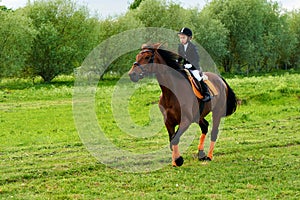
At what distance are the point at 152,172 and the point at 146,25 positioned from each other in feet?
162

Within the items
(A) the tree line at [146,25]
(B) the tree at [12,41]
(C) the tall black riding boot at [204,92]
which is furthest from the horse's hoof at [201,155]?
(B) the tree at [12,41]

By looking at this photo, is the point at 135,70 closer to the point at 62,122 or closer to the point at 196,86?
the point at 196,86

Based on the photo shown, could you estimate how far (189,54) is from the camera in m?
10.8

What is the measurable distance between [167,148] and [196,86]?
2921 mm

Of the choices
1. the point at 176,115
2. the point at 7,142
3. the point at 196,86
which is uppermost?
the point at 196,86

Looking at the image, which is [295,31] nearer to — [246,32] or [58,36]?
[246,32]

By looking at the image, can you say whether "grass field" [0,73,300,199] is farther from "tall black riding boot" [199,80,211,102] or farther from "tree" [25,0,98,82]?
"tree" [25,0,98,82]

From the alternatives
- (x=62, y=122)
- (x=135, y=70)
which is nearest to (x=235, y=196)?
(x=135, y=70)

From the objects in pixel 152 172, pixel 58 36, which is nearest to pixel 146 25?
pixel 58 36

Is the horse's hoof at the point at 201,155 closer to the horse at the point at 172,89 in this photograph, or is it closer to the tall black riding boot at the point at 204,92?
the horse at the point at 172,89

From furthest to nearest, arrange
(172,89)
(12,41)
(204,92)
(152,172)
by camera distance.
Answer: (12,41) < (204,92) < (172,89) < (152,172)

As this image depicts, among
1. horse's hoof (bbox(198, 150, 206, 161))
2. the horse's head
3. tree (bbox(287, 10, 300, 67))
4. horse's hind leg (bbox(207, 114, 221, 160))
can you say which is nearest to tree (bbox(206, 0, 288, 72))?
tree (bbox(287, 10, 300, 67))

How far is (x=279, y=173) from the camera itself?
9906 mm

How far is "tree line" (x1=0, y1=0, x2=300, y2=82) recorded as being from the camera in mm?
44594
